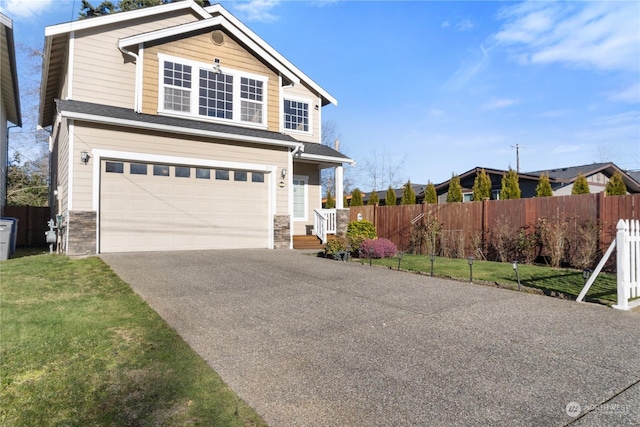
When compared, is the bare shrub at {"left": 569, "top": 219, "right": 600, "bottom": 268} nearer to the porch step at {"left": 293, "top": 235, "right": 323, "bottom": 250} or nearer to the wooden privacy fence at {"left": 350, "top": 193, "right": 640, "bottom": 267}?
the wooden privacy fence at {"left": 350, "top": 193, "right": 640, "bottom": 267}

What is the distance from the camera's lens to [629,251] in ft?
18.7

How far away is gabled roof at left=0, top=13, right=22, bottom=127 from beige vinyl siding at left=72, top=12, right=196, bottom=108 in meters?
2.28

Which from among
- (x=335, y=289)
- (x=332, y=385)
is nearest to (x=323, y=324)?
(x=332, y=385)

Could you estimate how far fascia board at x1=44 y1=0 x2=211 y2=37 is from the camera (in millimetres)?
10773

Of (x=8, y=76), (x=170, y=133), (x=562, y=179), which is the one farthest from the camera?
(x=562, y=179)

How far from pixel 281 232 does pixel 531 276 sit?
7.48 metres

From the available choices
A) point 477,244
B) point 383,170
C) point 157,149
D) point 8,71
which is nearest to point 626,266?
point 477,244

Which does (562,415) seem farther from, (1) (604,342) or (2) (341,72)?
(2) (341,72)

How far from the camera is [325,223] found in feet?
46.3

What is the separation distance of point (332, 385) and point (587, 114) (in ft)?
80.9

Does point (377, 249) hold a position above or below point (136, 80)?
below

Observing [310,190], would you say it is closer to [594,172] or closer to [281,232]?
[281,232]

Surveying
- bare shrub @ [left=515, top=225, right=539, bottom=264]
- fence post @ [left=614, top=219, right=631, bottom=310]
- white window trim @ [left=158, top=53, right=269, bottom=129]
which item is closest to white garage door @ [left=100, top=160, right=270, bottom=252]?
white window trim @ [left=158, top=53, right=269, bottom=129]

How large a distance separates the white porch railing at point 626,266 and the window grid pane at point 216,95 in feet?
35.9
